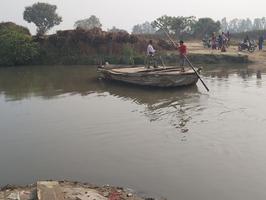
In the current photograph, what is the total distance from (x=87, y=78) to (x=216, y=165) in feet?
48.5

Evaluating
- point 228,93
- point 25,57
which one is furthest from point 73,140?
point 25,57

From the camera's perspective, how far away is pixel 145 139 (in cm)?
1073

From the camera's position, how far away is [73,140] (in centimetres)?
1086

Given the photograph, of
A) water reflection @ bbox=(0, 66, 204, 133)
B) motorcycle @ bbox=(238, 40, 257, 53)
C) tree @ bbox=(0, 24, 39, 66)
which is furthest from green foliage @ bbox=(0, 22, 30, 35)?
motorcycle @ bbox=(238, 40, 257, 53)

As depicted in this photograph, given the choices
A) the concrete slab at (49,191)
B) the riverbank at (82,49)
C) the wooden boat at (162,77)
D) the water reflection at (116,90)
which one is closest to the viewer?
the concrete slab at (49,191)

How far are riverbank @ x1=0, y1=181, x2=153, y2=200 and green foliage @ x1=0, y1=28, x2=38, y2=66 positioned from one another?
949 inches

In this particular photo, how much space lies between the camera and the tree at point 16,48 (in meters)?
30.5

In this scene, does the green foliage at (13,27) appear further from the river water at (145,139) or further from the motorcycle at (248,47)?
the motorcycle at (248,47)

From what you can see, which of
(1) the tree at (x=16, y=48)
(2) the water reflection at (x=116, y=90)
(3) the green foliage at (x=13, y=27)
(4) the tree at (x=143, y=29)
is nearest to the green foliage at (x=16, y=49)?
(1) the tree at (x=16, y=48)

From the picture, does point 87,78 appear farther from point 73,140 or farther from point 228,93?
point 73,140

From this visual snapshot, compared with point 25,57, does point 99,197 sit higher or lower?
lower

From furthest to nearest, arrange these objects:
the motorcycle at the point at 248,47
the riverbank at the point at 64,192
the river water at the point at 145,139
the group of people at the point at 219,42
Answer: the group of people at the point at 219,42 < the motorcycle at the point at 248,47 < the river water at the point at 145,139 < the riverbank at the point at 64,192

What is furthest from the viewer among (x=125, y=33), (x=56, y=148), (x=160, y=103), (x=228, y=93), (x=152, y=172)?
(x=125, y=33)

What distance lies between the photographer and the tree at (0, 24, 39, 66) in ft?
100.0
